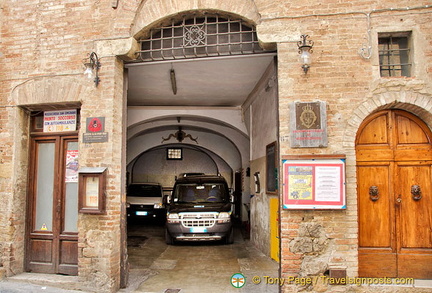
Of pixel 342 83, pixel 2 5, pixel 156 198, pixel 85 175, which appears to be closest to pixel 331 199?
pixel 342 83

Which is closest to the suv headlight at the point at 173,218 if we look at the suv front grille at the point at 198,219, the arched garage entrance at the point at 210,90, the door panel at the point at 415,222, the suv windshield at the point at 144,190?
the suv front grille at the point at 198,219

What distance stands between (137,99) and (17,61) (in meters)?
4.31

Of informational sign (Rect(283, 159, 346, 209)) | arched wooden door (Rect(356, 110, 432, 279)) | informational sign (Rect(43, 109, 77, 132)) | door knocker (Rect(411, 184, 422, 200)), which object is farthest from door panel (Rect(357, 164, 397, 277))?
informational sign (Rect(43, 109, 77, 132))

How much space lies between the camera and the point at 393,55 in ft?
18.4

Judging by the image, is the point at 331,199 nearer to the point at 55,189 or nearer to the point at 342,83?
the point at 342,83

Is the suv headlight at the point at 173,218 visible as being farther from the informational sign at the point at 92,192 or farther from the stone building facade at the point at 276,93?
the informational sign at the point at 92,192

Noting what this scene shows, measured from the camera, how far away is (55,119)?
22.0 feet

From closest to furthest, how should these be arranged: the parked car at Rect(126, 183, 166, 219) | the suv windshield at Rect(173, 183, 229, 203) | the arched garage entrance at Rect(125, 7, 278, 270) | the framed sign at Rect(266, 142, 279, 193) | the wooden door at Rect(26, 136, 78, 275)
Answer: the arched garage entrance at Rect(125, 7, 278, 270)
the wooden door at Rect(26, 136, 78, 275)
the framed sign at Rect(266, 142, 279, 193)
the suv windshield at Rect(173, 183, 229, 203)
the parked car at Rect(126, 183, 166, 219)

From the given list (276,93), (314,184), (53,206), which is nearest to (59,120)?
(53,206)

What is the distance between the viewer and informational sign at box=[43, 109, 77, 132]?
6574 mm

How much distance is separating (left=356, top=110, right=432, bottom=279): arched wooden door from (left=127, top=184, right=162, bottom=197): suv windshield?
10.8 m

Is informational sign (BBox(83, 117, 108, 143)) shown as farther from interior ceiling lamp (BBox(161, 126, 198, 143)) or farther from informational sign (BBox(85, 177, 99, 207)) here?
interior ceiling lamp (BBox(161, 126, 198, 143))

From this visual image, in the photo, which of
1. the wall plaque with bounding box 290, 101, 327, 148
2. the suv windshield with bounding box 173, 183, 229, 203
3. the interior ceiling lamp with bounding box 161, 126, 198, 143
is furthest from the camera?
the interior ceiling lamp with bounding box 161, 126, 198, 143

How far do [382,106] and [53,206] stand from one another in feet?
19.3
